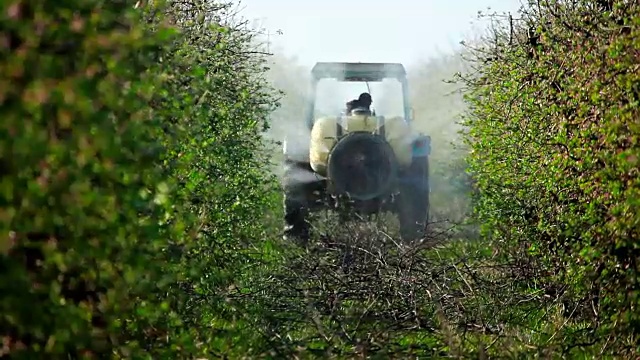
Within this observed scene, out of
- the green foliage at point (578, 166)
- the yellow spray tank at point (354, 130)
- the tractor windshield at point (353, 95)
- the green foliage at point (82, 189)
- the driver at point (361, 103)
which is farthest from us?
the tractor windshield at point (353, 95)

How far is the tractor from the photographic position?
13906 millimetres

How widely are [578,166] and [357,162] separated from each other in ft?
22.2

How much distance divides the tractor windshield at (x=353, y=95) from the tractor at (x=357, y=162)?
87mm

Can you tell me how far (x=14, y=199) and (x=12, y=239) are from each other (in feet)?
0.56

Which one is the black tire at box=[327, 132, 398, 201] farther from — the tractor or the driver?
the driver

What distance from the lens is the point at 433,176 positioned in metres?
25.0

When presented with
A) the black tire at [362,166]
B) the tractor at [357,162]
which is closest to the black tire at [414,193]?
the tractor at [357,162]

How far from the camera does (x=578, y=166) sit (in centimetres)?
720

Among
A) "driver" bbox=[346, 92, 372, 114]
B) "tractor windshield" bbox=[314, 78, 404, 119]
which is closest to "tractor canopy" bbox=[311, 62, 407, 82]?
"tractor windshield" bbox=[314, 78, 404, 119]

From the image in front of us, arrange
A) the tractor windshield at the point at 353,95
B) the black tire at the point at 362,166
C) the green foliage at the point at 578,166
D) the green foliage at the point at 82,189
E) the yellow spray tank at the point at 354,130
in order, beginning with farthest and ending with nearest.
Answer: the tractor windshield at the point at 353,95 < the yellow spray tank at the point at 354,130 < the black tire at the point at 362,166 < the green foliage at the point at 578,166 < the green foliage at the point at 82,189

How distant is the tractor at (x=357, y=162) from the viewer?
13.9 metres

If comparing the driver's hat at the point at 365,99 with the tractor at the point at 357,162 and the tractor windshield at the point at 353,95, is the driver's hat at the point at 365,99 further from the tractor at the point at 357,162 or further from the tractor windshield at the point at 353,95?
the tractor windshield at the point at 353,95

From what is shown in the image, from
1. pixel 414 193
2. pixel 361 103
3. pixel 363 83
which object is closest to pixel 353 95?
pixel 363 83

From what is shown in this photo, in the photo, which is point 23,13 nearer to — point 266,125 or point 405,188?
point 266,125
